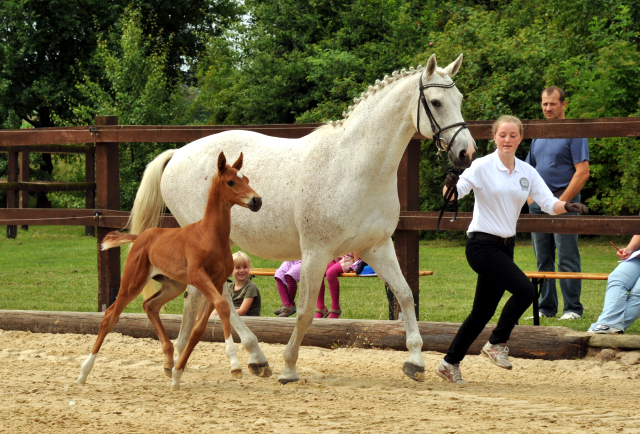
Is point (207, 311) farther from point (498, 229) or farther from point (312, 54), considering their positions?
point (312, 54)

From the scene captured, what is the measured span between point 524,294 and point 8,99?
20222 millimetres

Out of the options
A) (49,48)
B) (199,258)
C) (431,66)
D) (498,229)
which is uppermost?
(49,48)

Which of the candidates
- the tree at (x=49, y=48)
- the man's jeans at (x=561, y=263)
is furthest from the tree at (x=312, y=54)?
the man's jeans at (x=561, y=263)

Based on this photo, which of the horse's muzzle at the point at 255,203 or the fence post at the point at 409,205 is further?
the fence post at the point at 409,205

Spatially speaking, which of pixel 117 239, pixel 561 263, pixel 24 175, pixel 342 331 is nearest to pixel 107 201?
pixel 117 239

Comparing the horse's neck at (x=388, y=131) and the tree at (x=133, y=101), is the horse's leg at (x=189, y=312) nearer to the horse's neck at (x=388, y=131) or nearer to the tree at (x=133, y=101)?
the horse's neck at (x=388, y=131)

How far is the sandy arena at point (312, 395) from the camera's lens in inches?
138

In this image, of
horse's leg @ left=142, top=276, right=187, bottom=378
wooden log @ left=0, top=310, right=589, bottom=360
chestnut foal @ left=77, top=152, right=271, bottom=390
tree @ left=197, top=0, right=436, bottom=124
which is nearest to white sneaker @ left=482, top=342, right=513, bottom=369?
wooden log @ left=0, top=310, right=589, bottom=360

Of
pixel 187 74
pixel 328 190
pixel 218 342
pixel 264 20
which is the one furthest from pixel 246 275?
pixel 187 74

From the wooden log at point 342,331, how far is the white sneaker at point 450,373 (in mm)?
851

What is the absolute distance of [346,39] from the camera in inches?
746

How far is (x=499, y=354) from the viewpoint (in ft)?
15.3

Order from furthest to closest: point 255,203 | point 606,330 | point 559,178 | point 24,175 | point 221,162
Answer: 1. point 24,175
2. point 559,178
3. point 606,330
4. point 221,162
5. point 255,203

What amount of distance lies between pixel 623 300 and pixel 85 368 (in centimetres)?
379
